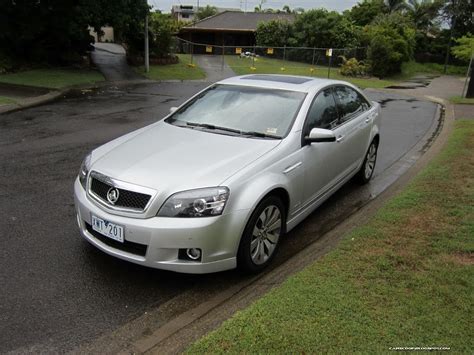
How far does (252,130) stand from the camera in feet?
14.9

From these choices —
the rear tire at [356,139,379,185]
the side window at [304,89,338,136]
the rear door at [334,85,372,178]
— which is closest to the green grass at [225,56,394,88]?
the rear tire at [356,139,379,185]

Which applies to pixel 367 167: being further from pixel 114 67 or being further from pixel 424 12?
pixel 424 12

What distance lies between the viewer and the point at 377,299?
3277 mm

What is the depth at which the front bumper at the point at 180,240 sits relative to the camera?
346 centimetres

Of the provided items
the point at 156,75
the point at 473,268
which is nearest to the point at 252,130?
the point at 473,268

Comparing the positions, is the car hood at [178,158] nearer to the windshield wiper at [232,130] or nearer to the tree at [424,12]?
the windshield wiper at [232,130]

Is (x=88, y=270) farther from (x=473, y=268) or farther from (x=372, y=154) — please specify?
(x=372, y=154)

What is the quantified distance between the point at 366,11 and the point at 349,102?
55.8m

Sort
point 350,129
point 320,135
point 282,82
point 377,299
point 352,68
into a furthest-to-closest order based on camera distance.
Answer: point 352,68, point 350,129, point 282,82, point 320,135, point 377,299

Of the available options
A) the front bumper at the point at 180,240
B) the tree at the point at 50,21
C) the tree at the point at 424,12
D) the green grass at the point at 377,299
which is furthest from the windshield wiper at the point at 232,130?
the tree at the point at 424,12

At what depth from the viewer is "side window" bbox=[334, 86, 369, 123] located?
553 cm

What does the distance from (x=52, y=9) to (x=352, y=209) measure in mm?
19001

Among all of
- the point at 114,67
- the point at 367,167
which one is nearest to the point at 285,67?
the point at 114,67

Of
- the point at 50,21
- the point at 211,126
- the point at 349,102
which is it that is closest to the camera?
the point at 211,126
